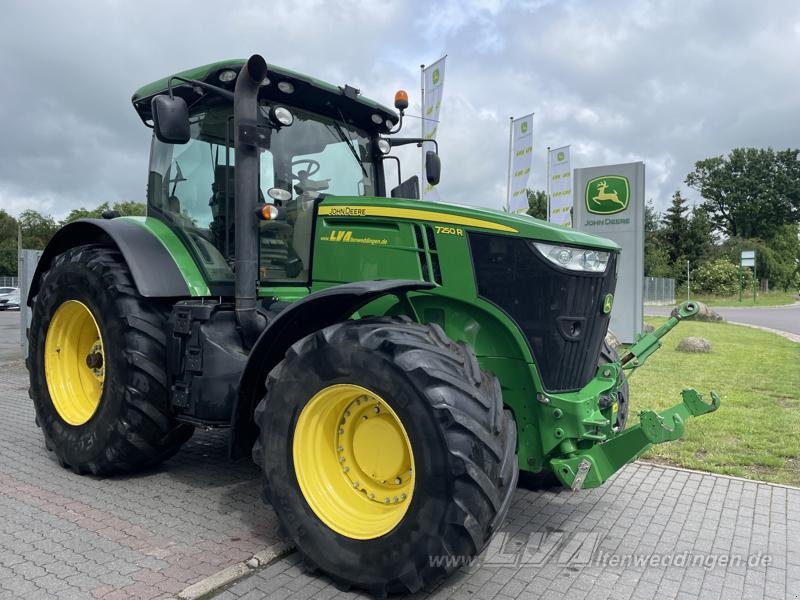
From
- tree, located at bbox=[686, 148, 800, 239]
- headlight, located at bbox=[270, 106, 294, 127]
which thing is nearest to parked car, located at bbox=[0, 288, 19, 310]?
headlight, located at bbox=[270, 106, 294, 127]

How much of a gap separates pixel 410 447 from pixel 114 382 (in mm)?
2493

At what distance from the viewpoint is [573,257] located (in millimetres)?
3312

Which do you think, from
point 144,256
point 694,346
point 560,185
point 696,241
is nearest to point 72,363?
point 144,256

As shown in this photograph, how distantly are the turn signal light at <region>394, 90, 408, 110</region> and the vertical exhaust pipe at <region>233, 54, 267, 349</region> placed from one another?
3.70ft

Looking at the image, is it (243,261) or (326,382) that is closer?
(326,382)

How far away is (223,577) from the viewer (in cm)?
309

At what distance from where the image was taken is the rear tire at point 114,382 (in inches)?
166

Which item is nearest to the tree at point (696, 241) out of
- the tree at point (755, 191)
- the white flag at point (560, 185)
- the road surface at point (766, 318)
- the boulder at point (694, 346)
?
the tree at point (755, 191)

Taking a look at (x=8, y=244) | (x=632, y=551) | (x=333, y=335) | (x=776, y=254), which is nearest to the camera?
(x=333, y=335)

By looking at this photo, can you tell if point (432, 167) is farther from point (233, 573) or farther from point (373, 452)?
point (233, 573)

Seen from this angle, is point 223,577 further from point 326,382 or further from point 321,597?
point 326,382

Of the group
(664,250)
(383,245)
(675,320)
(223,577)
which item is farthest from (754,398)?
(664,250)

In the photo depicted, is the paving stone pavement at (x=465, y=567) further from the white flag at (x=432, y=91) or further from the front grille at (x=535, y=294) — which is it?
the white flag at (x=432, y=91)

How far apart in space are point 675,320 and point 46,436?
15.7ft
